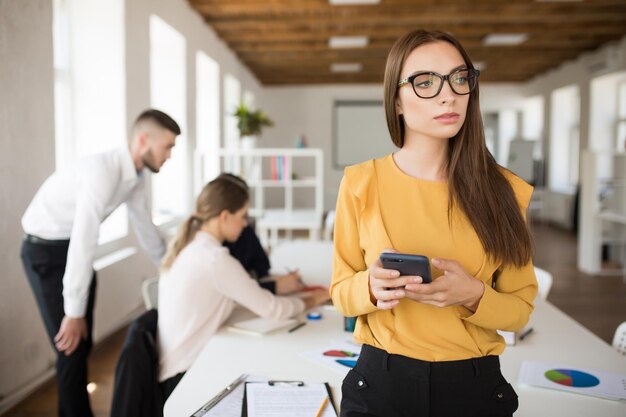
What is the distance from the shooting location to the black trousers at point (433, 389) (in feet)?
3.61

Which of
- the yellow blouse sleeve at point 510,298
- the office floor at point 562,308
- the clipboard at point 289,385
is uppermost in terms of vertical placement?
the yellow blouse sleeve at point 510,298

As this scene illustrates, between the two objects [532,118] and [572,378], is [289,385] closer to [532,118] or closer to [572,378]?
[572,378]

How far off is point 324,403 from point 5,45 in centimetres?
266

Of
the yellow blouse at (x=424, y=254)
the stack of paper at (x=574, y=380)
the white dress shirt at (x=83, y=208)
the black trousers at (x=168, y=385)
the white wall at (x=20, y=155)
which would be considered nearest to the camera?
the yellow blouse at (x=424, y=254)

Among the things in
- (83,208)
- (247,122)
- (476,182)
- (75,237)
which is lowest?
(75,237)

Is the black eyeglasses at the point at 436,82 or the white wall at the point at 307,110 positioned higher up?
the white wall at the point at 307,110

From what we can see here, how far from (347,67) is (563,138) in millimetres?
4723

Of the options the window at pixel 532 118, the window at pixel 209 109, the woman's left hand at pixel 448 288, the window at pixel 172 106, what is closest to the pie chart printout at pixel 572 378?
the woman's left hand at pixel 448 288

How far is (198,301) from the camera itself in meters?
2.16

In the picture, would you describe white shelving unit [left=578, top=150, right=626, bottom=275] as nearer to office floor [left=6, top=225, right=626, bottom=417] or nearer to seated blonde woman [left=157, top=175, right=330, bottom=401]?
office floor [left=6, top=225, right=626, bottom=417]

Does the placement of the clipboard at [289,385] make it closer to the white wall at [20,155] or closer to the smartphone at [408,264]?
the smartphone at [408,264]

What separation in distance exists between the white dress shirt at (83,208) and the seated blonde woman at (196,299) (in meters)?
0.47

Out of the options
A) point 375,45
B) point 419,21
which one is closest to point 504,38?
point 419,21

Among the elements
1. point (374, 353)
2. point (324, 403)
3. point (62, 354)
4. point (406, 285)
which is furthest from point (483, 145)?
point (62, 354)
